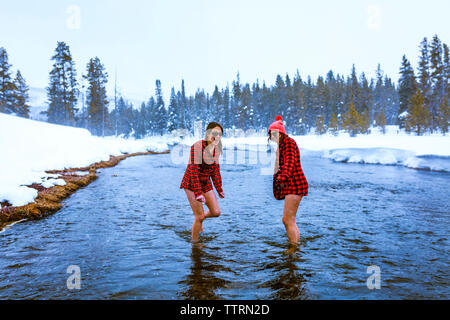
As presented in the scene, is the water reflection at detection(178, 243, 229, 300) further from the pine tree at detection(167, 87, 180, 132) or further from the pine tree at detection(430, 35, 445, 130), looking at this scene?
the pine tree at detection(167, 87, 180, 132)

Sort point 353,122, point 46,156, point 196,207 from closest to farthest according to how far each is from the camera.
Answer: point 196,207
point 46,156
point 353,122

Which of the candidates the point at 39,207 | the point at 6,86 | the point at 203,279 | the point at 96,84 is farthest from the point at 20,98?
the point at 203,279

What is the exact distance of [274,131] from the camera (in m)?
4.77

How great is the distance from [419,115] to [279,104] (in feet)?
138

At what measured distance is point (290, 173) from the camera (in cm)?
458

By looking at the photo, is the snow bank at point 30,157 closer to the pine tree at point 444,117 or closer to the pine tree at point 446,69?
the pine tree at point 444,117

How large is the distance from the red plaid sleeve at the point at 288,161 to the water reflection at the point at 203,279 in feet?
5.94

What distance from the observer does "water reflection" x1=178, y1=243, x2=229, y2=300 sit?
3519 mm

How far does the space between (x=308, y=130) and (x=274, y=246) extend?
7965 cm

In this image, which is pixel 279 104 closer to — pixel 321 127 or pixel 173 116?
pixel 321 127
